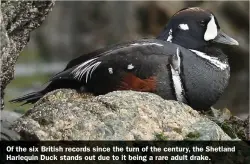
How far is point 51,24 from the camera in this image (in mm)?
19578

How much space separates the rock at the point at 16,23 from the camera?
5.39 meters

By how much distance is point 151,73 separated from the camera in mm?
5543

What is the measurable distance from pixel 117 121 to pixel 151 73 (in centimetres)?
91

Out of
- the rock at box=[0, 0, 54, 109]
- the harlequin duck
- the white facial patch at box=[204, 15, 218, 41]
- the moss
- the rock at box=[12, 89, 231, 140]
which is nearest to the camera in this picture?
the rock at box=[12, 89, 231, 140]

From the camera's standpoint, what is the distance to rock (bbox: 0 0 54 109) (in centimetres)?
539

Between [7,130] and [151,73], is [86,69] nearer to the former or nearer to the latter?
[151,73]

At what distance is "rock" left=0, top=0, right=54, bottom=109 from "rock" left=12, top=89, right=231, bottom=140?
0.55 metres

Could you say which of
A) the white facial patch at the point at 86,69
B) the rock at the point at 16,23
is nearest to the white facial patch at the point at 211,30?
the white facial patch at the point at 86,69

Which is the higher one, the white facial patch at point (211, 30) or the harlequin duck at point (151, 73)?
the white facial patch at point (211, 30)

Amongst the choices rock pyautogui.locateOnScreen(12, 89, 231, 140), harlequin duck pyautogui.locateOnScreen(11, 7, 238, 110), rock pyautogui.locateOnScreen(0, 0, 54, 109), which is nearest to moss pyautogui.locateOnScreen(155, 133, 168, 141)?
rock pyautogui.locateOnScreen(12, 89, 231, 140)

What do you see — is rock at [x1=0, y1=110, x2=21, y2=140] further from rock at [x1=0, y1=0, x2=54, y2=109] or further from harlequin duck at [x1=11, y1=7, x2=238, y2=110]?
harlequin duck at [x1=11, y1=7, x2=238, y2=110]

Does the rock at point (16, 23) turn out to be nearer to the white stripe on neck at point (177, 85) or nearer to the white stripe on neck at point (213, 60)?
the white stripe on neck at point (177, 85)
